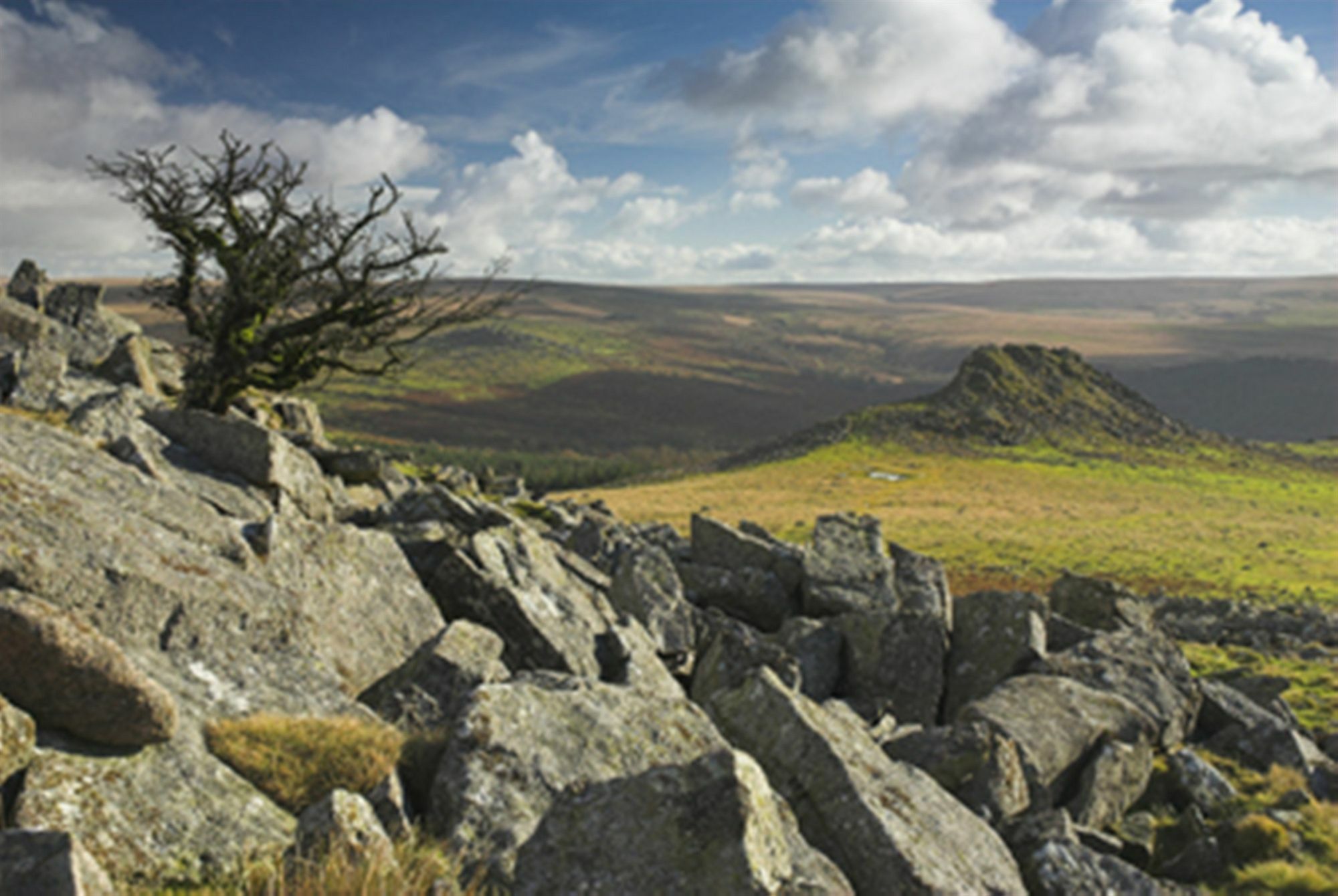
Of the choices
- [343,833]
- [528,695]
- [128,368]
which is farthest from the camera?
[128,368]

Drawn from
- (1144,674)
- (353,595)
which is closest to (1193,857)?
(1144,674)

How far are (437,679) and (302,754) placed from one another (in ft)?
9.37

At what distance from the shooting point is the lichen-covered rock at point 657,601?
729 inches

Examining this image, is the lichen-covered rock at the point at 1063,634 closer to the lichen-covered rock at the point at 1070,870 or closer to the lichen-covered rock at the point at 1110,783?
the lichen-covered rock at the point at 1110,783

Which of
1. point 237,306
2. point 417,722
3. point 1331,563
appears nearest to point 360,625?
point 417,722

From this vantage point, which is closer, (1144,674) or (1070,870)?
(1070,870)

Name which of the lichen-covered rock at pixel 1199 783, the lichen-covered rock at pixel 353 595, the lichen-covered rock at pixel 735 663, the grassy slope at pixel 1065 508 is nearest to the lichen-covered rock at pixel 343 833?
the lichen-covered rock at pixel 353 595

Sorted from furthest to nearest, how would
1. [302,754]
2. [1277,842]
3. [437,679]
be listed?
1. [1277,842]
2. [437,679]
3. [302,754]

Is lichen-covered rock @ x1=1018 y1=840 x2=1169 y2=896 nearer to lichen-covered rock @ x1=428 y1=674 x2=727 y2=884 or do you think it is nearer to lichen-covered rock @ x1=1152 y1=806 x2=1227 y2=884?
lichen-covered rock @ x1=1152 y1=806 x2=1227 y2=884

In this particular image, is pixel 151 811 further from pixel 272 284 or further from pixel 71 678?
pixel 272 284

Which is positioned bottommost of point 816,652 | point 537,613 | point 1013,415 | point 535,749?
point 1013,415

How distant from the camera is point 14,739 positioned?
6543 mm

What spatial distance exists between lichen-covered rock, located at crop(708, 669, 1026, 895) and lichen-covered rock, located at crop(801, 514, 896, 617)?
10.4 metres

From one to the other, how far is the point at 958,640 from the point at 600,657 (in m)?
9.01
